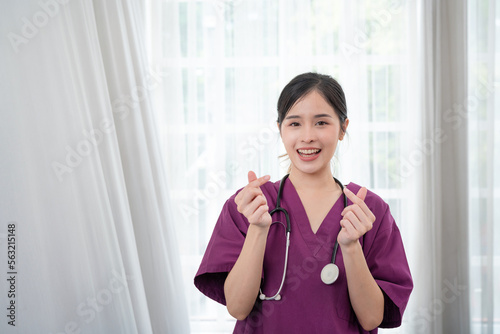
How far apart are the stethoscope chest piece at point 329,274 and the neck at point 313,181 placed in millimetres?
235

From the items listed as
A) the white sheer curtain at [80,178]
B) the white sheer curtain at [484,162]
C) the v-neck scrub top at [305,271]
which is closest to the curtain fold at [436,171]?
the white sheer curtain at [484,162]

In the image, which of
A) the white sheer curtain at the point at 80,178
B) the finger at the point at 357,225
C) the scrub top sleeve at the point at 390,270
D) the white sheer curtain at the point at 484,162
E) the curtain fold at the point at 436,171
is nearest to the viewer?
the finger at the point at 357,225

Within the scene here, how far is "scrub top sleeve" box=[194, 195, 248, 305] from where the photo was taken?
3.61 ft

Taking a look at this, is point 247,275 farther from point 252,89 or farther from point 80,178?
point 252,89

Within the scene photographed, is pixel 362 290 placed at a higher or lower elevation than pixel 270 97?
lower

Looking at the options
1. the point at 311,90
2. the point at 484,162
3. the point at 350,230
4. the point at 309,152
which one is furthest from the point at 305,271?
the point at 484,162

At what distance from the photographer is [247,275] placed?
40.3 inches

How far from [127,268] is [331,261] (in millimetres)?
1156

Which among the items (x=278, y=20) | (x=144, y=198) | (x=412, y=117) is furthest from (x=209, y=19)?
(x=412, y=117)

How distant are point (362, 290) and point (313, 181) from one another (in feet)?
1.02

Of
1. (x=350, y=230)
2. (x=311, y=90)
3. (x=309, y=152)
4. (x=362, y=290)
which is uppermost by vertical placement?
(x=311, y=90)

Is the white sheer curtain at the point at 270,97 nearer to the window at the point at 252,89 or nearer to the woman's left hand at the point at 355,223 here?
the window at the point at 252,89

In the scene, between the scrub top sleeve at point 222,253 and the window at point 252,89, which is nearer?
the scrub top sleeve at point 222,253

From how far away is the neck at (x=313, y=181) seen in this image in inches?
46.4
